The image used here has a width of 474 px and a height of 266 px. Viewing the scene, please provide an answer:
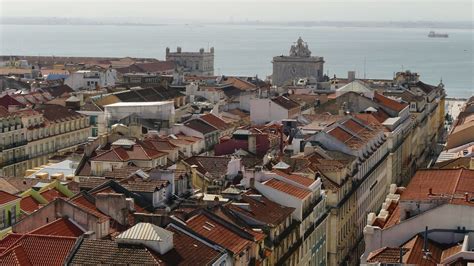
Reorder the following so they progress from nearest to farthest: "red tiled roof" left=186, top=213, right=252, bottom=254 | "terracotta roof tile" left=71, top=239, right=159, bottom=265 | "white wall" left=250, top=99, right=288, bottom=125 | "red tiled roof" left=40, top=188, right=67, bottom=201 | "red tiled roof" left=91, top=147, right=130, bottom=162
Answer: "terracotta roof tile" left=71, top=239, right=159, bottom=265 < "red tiled roof" left=186, top=213, right=252, bottom=254 < "red tiled roof" left=40, top=188, right=67, bottom=201 < "red tiled roof" left=91, top=147, right=130, bottom=162 < "white wall" left=250, top=99, right=288, bottom=125

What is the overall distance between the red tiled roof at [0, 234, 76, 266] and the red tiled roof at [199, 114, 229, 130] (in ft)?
132

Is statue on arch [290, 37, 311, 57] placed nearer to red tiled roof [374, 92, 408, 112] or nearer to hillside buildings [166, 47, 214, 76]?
hillside buildings [166, 47, 214, 76]

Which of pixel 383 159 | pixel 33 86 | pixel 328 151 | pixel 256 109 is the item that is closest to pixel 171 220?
pixel 328 151

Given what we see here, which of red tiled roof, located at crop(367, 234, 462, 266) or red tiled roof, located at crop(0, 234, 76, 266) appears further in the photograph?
red tiled roof, located at crop(0, 234, 76, 266)

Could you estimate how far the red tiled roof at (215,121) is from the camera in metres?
74.9

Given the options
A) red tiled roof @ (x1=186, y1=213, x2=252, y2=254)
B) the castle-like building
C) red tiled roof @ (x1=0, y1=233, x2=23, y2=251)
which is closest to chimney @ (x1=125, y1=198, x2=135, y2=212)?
red tiled roof @ (x1=186, y1=213, x2=252, y2=254)

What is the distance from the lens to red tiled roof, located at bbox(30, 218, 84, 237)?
36344mm

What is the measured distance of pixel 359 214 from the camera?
63000 mm

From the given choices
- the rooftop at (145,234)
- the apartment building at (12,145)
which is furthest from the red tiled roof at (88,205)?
the apartment building at (12,145)

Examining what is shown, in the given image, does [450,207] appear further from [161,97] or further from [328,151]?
[161,97]

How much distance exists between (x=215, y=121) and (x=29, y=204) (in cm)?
3122

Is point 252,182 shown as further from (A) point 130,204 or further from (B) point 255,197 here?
(A) point 130,204

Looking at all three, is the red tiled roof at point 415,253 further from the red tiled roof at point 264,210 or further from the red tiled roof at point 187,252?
the red tiled roof at point 264,210

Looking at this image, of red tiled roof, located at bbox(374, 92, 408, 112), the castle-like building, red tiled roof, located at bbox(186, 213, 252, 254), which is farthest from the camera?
the castle-like building
